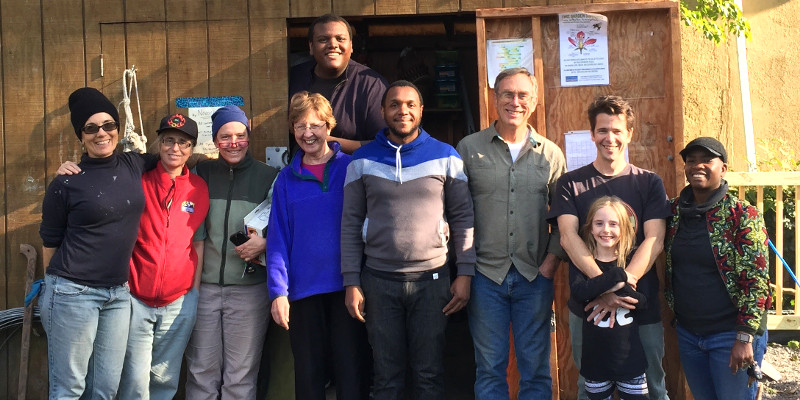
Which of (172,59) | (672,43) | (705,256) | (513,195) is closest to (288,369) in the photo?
(513,195)

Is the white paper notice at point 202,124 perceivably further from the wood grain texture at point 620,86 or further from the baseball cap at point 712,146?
the baseball cap at point 712,146

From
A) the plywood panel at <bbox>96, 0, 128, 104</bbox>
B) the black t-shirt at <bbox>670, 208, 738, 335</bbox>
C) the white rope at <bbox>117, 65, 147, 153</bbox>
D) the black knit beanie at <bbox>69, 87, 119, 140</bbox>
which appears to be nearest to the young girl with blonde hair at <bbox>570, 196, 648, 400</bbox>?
the black t-shirt at <bbox>670, 208, 738, 335</bbox>

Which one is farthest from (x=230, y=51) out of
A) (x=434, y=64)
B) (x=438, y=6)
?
(x=434, y=64)

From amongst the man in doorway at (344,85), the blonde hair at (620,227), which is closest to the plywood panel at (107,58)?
the man in doorway at (344,85)

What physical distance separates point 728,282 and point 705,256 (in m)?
0.15

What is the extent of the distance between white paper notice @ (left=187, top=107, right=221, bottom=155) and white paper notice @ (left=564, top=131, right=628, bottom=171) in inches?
84.3

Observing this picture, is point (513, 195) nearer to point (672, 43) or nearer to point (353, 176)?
point (353, 176)

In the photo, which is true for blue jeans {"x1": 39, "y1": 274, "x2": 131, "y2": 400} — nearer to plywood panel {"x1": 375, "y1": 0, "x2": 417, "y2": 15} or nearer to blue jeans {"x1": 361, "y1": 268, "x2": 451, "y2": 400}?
blue jeans {"x1": 361, "y1": 268, "x2": 451, "y2": 400}

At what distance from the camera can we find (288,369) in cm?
411

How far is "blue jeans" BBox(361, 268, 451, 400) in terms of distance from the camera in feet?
11.1

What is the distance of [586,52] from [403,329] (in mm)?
1993

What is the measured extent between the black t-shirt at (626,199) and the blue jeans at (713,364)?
0.21m

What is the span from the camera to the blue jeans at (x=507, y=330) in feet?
11.5

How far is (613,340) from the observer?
3.19 meters
